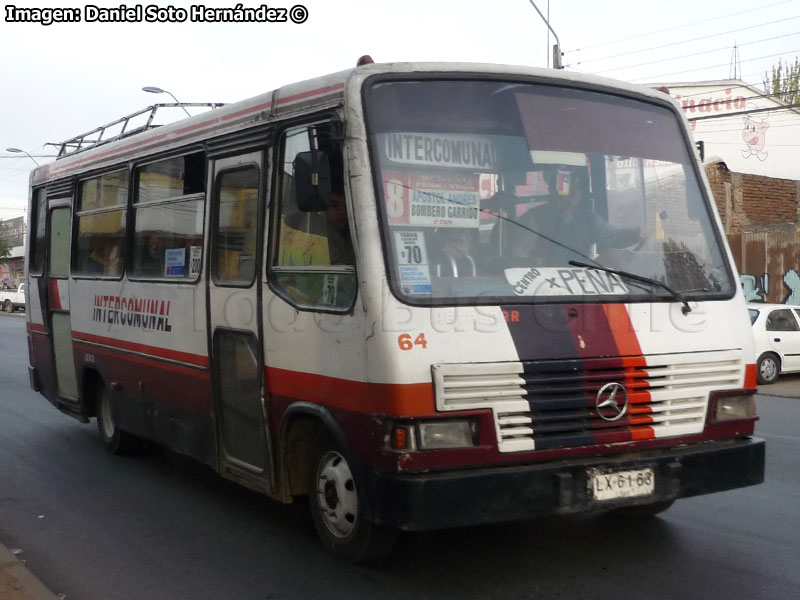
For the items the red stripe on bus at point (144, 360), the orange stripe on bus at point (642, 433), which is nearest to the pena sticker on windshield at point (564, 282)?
the orange stripe on bus at point (642, 433)

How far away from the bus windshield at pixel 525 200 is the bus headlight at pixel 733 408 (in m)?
0.58

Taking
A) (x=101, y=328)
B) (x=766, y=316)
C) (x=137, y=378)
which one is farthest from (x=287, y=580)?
(x=766, y=316)

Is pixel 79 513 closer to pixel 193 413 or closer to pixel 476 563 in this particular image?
pixel 193 413

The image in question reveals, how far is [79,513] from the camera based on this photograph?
6668 mm

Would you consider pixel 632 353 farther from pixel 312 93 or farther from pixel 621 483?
pixel 312 93

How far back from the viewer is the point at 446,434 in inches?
180

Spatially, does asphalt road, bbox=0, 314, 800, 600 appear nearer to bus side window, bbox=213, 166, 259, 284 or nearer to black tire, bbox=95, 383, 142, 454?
black tire, bbox=95, 383, 142, 454

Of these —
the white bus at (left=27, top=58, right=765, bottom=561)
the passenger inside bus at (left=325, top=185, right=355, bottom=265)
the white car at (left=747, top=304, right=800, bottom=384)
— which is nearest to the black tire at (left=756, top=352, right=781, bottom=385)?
the white car at (left=747, top=304, right=800, bottom=384)

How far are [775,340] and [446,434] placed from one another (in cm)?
1241

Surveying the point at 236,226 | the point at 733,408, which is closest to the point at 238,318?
the point at 236,226

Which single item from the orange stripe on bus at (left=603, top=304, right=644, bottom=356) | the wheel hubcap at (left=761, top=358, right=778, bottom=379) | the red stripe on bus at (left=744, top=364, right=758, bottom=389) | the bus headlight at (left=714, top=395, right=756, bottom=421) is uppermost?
the orange stripe on bus at (left=603, top=304, right=644, bottom=356)

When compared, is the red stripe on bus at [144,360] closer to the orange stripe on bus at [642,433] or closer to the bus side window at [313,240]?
the bus side window at [313,240]

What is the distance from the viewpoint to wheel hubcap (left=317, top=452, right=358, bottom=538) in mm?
5090

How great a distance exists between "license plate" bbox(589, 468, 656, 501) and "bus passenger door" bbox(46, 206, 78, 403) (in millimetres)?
6097
